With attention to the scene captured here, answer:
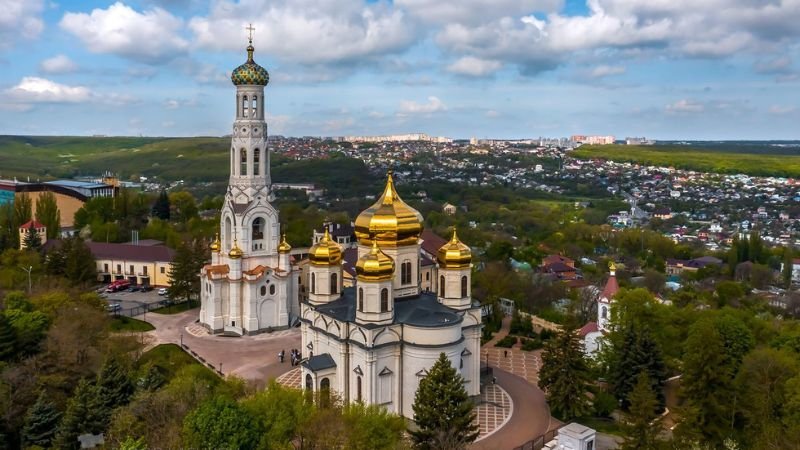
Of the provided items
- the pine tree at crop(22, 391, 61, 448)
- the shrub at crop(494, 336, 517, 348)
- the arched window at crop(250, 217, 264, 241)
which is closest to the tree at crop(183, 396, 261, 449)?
the pine tree at crop(22, 391, 61, 448)

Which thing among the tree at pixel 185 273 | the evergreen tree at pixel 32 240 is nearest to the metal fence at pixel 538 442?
the tree at pixel 185 273

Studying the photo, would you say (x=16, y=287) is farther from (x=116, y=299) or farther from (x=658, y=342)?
(x=658, y=342)

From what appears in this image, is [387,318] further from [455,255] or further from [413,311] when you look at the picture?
[455,255]

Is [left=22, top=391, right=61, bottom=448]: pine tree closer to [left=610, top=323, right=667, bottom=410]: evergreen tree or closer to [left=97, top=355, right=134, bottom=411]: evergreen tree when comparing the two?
[left=97, top=355, right=134, bottom=411]: evergreen tree

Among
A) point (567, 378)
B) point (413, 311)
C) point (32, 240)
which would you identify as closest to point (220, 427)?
point (413, 311)

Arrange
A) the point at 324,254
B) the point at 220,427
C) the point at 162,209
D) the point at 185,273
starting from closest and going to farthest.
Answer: the point at 220,427, the point at 324,254, the point at 185,273, the point at 162,209

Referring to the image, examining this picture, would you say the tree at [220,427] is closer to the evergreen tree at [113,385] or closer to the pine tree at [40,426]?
the evergreen tree at [113,385]
